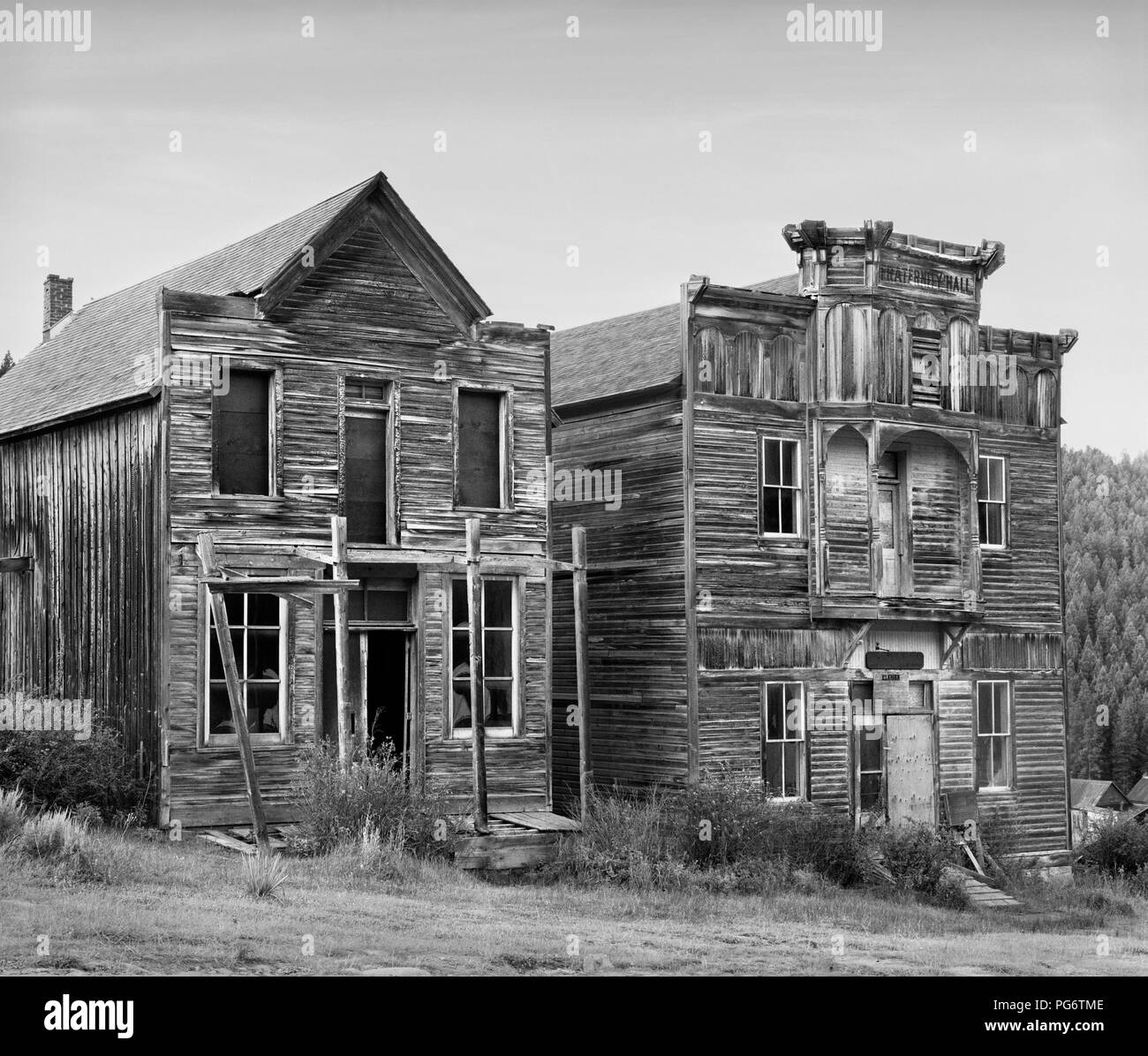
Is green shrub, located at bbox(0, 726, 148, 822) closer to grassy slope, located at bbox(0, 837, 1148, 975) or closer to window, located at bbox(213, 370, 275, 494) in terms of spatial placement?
grassy slope, located at bbox(0, 837, 1148, 975)

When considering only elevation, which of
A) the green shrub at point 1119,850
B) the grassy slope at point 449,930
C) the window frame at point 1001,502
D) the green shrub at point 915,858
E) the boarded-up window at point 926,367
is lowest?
the green shrub at point 1119,850

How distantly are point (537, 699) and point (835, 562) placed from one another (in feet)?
20.3

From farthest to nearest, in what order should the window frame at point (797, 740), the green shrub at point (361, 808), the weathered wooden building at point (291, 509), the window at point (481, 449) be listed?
the window frame at point (797, 740) → the window at point (481, 449) → the weathered wooden building at point (291, 509) → the green shrub at point (361, 808)

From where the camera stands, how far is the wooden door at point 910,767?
3000 cm

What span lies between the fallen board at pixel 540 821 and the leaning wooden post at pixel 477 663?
2.73 feet

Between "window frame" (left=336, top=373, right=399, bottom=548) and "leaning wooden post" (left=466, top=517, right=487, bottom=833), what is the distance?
1.59m

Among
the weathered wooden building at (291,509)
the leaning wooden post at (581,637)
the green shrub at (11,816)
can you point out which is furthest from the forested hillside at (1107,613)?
the green shrub at (11,816)

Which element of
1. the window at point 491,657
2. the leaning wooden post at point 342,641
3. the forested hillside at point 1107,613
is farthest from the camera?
the forested hillside at point 1107,613

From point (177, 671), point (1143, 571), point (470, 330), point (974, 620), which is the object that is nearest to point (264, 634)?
point (177, 671)

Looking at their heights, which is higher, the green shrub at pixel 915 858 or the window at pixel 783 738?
the window at pixel 783 738

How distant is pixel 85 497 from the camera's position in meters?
25.8

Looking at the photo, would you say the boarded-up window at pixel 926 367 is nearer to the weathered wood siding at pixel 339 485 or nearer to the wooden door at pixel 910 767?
the wooden door at pixel 910 767

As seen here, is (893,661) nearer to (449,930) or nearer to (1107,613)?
(449,930)

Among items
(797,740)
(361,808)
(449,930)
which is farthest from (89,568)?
(797,740)
